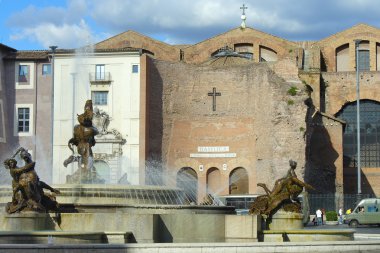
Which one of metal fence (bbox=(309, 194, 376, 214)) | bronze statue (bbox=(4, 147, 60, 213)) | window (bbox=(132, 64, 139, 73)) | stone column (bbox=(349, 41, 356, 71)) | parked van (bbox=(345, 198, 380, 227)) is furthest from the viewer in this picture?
stone column (bbox=(349, 41, 356, 71))

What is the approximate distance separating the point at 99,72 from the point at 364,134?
18990mm

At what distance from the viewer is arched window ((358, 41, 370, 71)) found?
5641 centimetres

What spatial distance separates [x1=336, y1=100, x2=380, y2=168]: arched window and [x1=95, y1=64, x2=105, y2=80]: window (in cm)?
1721

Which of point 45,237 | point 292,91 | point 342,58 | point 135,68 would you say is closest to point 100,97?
point 135,68

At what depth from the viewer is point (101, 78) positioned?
46.9 meters

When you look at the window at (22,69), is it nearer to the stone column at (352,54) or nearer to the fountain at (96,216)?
the stone column at (352,54)

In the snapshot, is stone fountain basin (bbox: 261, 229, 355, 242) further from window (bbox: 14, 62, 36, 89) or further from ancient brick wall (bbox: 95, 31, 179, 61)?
ancient brick wall (bbox: 95, 31, 179, 61)

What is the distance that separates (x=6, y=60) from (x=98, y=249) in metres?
37.0

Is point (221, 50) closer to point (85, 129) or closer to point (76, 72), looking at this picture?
point (76, 72)

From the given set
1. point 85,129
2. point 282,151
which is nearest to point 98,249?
point 85,129

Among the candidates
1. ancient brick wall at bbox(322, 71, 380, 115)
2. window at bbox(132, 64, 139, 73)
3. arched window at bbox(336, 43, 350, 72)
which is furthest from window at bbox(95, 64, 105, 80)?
arched window at bbox(336, 43, 350, 72)

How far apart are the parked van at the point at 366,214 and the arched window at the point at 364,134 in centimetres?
1295

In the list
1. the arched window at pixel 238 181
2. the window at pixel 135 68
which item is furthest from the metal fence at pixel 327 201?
the window at pixel 135 68

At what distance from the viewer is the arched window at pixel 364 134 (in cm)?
5269
